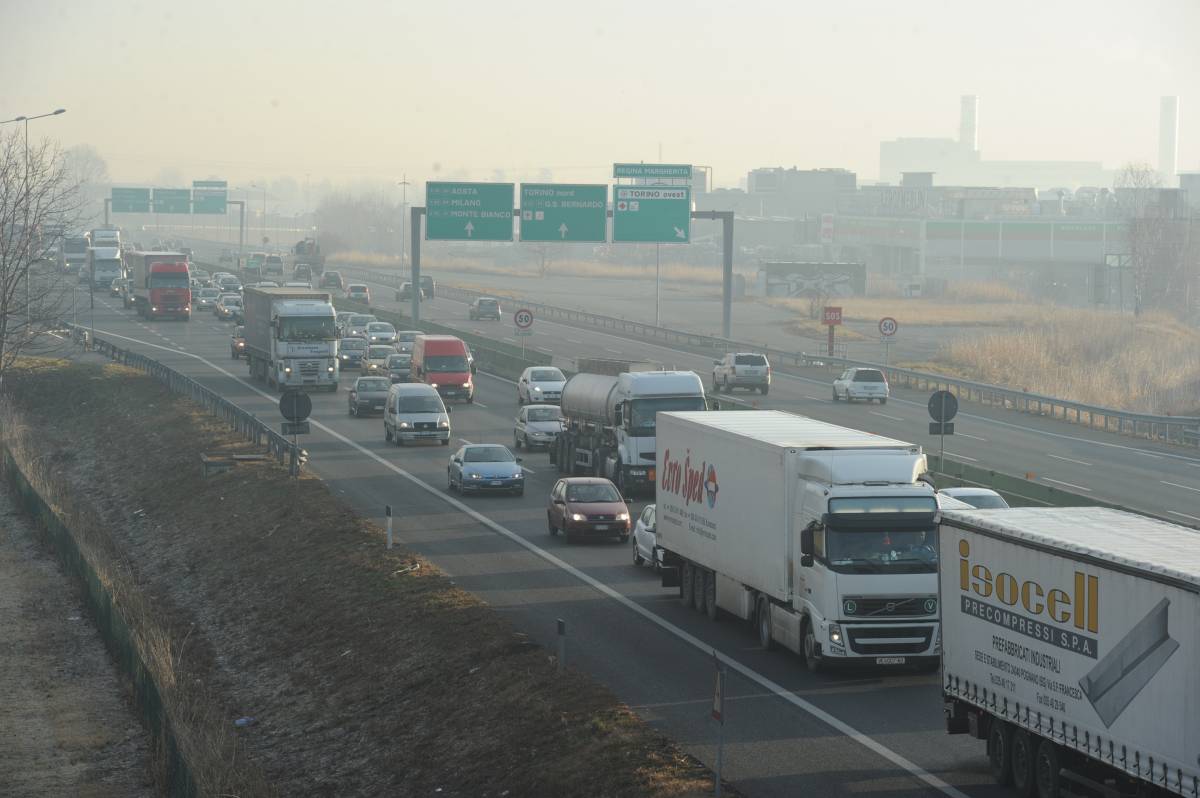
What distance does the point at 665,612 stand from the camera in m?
26.5

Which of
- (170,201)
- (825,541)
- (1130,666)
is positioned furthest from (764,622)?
(170,201)

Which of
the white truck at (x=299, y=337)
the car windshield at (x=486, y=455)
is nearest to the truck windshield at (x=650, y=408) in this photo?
the car windshield at (x=486, y=455)

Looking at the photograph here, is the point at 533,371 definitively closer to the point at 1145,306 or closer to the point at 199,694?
the point at 199,694

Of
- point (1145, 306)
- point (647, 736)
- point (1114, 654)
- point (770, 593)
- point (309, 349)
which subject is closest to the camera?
point (1114, 654)

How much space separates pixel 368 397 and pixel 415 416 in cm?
777

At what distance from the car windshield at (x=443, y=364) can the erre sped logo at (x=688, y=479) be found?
1322 inches

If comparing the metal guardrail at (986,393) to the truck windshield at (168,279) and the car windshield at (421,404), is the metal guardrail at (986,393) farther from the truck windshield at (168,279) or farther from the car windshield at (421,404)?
the truck windshield at (168,279)

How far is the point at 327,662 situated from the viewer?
2848 centimetres

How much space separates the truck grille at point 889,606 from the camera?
20.6 metres

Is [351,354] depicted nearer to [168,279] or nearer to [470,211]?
[470,211]

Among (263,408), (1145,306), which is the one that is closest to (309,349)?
(263,408)

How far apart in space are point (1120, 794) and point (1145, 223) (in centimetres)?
12929

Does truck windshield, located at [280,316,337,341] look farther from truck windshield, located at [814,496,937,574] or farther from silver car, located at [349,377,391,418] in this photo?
truck windshield, located at [814,496,937,574]

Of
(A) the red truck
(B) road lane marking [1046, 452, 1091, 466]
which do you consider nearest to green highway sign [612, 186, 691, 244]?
(B) road lane marking [1046, 452, 1091, 466]
